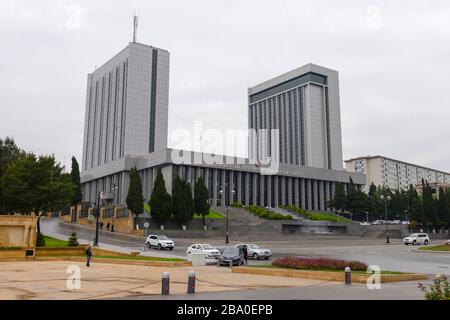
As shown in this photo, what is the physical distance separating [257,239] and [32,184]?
29587 mm

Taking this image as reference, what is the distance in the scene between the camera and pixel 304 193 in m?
104

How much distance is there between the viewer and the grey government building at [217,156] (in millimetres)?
91706

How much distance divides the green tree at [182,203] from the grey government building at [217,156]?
18.4 m

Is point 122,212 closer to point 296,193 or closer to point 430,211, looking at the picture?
point 296,193

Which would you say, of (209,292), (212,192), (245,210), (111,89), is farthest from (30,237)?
(111,89)

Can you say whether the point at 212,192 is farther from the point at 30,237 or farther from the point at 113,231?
the point at 30,237

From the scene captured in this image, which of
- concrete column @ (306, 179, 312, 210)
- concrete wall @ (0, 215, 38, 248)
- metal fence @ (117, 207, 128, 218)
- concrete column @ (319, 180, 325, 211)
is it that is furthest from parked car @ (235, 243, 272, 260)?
concrete column @ (319, 180, 325, 211)

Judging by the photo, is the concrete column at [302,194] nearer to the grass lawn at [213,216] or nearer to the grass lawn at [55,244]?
the grass lawn at [213,216]

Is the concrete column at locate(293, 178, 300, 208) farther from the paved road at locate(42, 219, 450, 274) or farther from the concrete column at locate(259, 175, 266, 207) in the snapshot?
the paved road at locate(42, 219, 450, 274)

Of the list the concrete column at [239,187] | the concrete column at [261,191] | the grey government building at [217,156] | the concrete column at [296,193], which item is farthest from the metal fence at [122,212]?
the concrete column at [296,193]

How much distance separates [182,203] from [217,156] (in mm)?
26537

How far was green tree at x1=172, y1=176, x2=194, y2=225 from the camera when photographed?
63.7m

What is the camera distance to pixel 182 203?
210 feet
